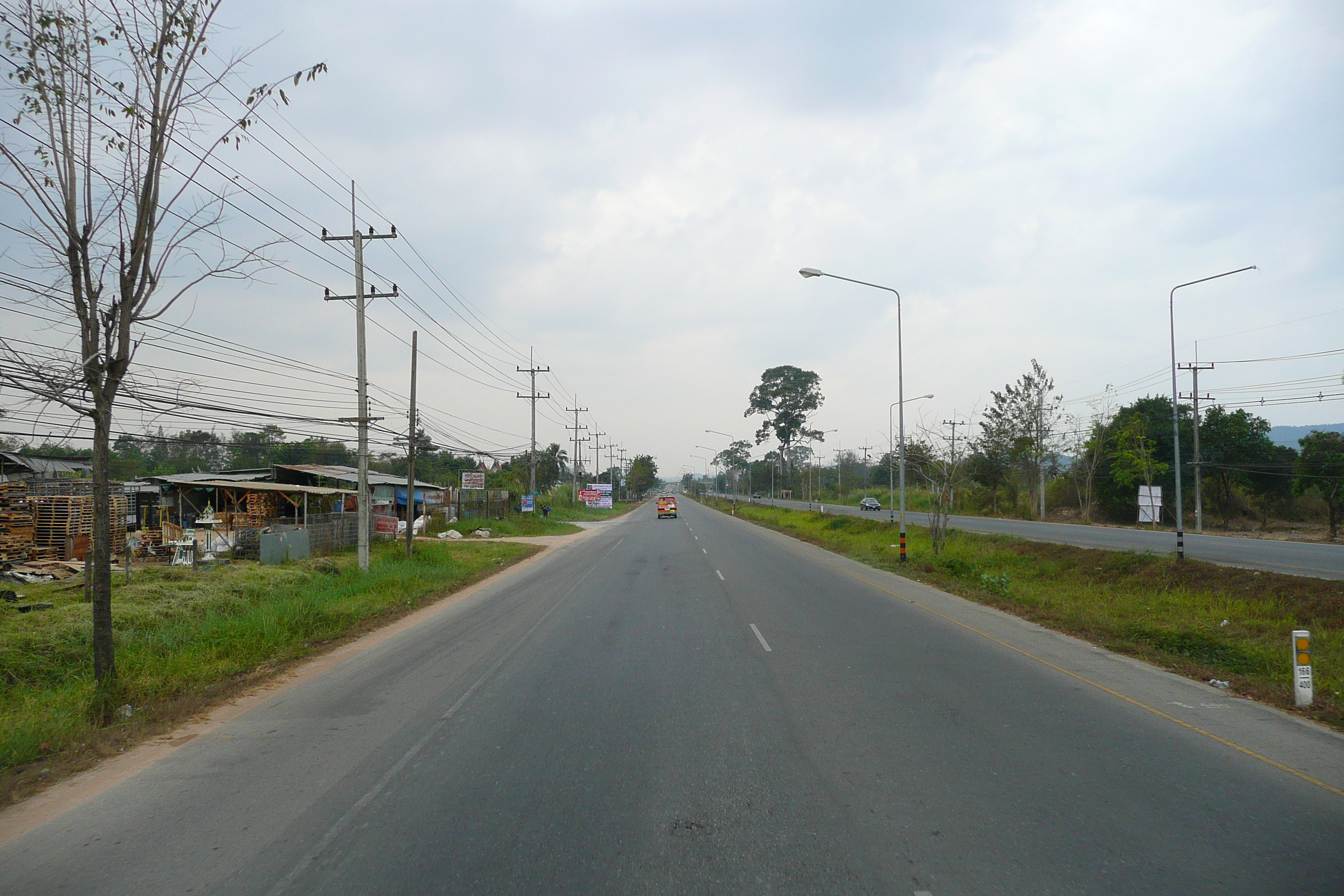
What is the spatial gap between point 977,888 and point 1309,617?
41.1 ft

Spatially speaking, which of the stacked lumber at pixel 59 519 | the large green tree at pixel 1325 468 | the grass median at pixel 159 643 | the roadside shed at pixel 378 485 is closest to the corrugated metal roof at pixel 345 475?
the roadside shed at pixel 378 485

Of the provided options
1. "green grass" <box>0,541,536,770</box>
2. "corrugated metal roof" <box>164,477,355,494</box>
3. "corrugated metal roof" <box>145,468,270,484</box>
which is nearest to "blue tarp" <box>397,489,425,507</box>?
"corrugated metal roof" <box>145,468,270,484</box>

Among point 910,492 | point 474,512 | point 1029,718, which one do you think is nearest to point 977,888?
point 1029,718

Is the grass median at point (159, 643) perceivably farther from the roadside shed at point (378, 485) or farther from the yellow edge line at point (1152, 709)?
the roadside shed at point (378, 485)

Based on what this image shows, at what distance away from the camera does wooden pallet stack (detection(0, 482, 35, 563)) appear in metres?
19.7

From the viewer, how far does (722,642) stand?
10789 millimetres

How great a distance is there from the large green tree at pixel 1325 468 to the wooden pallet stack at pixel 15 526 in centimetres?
4785

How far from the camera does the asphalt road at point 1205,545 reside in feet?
63.0

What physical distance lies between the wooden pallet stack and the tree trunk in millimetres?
14458

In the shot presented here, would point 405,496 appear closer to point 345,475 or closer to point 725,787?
point 345,475

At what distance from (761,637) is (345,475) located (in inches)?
1367

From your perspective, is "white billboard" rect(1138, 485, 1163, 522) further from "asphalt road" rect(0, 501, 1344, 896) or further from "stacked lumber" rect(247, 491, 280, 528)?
"stacked lumber" rect(247, 491, 280, 528)

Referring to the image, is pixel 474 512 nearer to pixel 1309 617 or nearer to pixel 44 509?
pixel 44 509

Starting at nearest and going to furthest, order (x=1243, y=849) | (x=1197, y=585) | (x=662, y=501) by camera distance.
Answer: (x=1243, y=849)
(x=1197, y=585)
(x=662, y=501)
